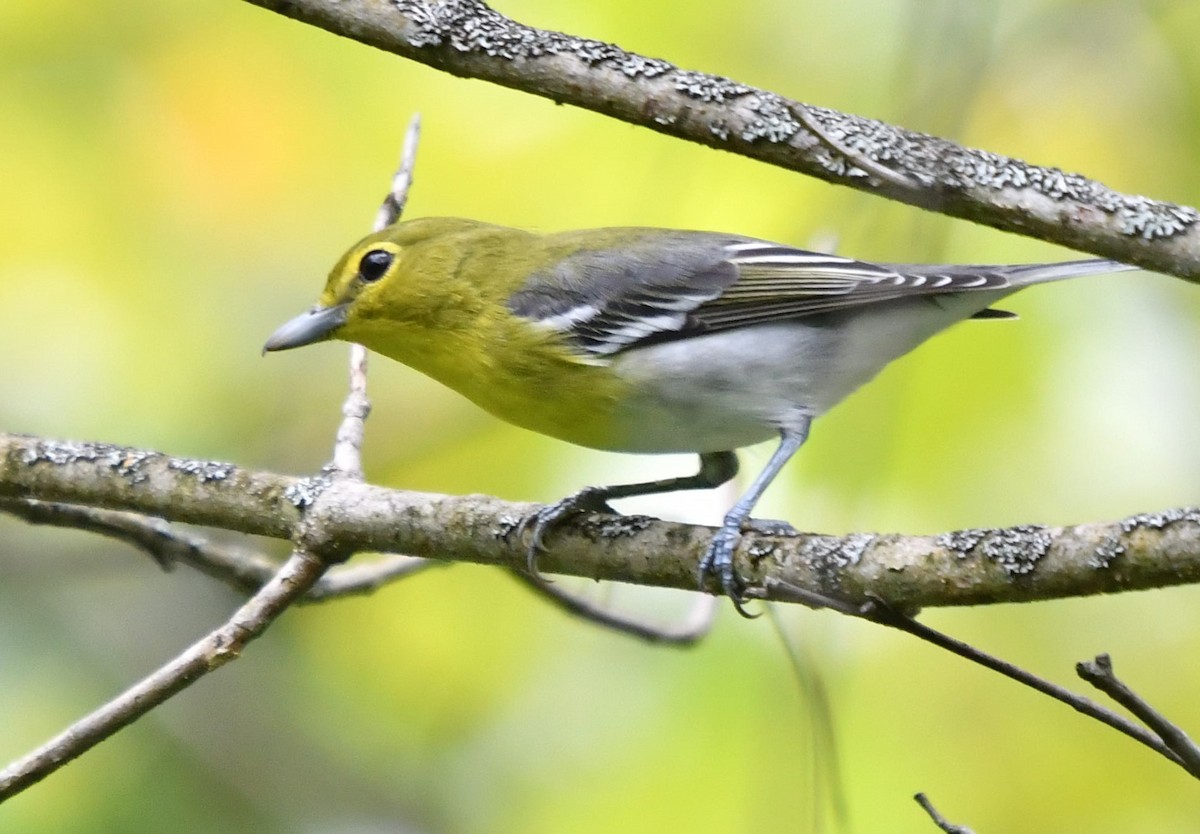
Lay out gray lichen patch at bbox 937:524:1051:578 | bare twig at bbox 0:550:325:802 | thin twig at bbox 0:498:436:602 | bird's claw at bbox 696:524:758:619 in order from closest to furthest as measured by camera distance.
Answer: gray lichen patch at bbox 937:524:1051:578 < bare twig at bbox 0:550:325:802 < bird's claw at bbox 696:524:758:619 < thin twig at bbox 0:498:436:602

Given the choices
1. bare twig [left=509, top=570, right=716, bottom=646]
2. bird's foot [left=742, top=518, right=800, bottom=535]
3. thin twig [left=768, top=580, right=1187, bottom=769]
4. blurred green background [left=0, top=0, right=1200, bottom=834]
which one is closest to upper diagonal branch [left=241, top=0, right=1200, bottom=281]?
bird's foot [left=742, top=518, right=800, bottom=535]

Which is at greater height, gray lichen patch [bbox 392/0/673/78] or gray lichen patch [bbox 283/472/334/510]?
gray lichen patch [bbox 392/0/673/78]

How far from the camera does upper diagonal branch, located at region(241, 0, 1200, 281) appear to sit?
2482 mm

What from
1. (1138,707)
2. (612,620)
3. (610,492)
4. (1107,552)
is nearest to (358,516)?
(610,492)

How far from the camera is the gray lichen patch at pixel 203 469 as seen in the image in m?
3.26

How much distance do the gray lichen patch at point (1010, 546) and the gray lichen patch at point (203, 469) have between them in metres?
1.95

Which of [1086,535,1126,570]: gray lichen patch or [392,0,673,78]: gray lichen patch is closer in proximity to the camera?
[1086,535,1126,570]: gray lichen patch

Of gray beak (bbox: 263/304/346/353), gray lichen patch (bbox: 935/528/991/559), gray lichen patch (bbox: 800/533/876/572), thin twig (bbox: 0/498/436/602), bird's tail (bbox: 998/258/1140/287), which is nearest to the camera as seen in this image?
gray lichen patch (bbox: 935/528/991/559)

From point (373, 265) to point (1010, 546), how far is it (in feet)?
8.43

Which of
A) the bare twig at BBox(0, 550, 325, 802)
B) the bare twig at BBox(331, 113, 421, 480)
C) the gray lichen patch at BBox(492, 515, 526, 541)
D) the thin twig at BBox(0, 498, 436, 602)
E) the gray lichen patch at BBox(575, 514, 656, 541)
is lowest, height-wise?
the bare twig at BBox(0, 550, 325, 802)

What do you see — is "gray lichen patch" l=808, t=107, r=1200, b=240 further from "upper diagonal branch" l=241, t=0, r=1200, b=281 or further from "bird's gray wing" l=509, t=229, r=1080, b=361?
"bird's gray wing" l=509, t=229, r=1080, b=361

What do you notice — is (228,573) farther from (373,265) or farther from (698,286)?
(698,286)

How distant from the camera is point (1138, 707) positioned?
1.67 metres

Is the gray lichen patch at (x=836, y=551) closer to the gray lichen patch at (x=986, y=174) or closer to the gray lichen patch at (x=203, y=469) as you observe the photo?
the gray lichen patch at (x=986, y=174)
